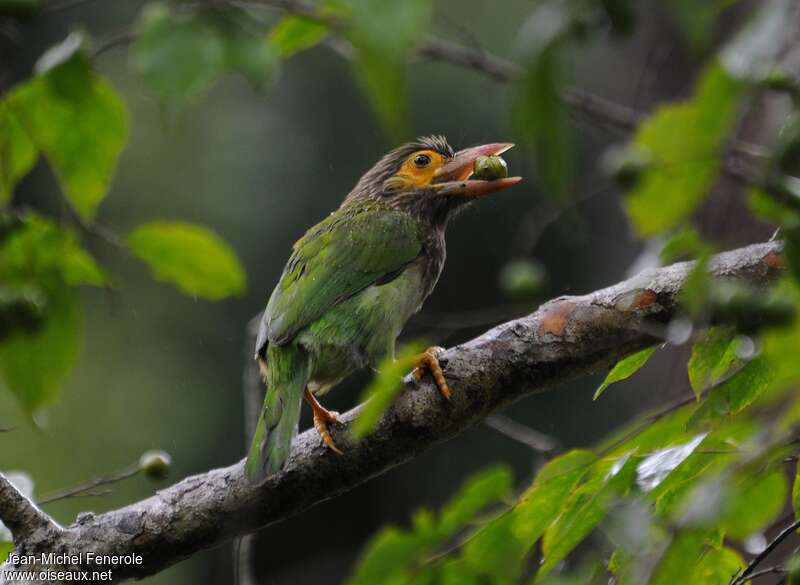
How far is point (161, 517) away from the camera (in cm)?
244

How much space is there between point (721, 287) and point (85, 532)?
5.10ft

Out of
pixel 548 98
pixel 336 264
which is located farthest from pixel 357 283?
pixel 548 98

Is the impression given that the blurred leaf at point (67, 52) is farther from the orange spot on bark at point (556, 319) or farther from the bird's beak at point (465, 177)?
the bird's beak at point (465, 177)

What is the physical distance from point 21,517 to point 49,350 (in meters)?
1.13

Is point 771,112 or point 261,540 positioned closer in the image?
point 771,112

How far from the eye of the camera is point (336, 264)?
335 cm

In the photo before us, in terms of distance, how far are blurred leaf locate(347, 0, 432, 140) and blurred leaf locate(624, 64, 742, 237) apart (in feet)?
0.81

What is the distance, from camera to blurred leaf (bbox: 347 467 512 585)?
4.16ft

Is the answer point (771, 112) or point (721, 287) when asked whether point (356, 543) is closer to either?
point (771, 112)

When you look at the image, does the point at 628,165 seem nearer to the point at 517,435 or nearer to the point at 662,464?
the point at 662,464

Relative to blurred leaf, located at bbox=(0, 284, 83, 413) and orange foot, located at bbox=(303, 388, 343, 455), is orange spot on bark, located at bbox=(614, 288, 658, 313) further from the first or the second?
blurred leaf, located at bbox=(0, 284, 83, 413)

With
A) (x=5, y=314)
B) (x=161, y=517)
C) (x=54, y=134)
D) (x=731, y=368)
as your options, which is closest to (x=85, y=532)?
(x=161, y=517)

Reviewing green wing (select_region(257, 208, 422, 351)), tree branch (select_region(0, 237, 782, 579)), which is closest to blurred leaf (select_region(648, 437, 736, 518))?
tree branch (select_region(0, 237, 782, 579))

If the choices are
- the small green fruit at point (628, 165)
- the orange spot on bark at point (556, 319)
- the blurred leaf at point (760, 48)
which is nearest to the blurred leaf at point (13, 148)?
the small green fruit at point (628, 165)
